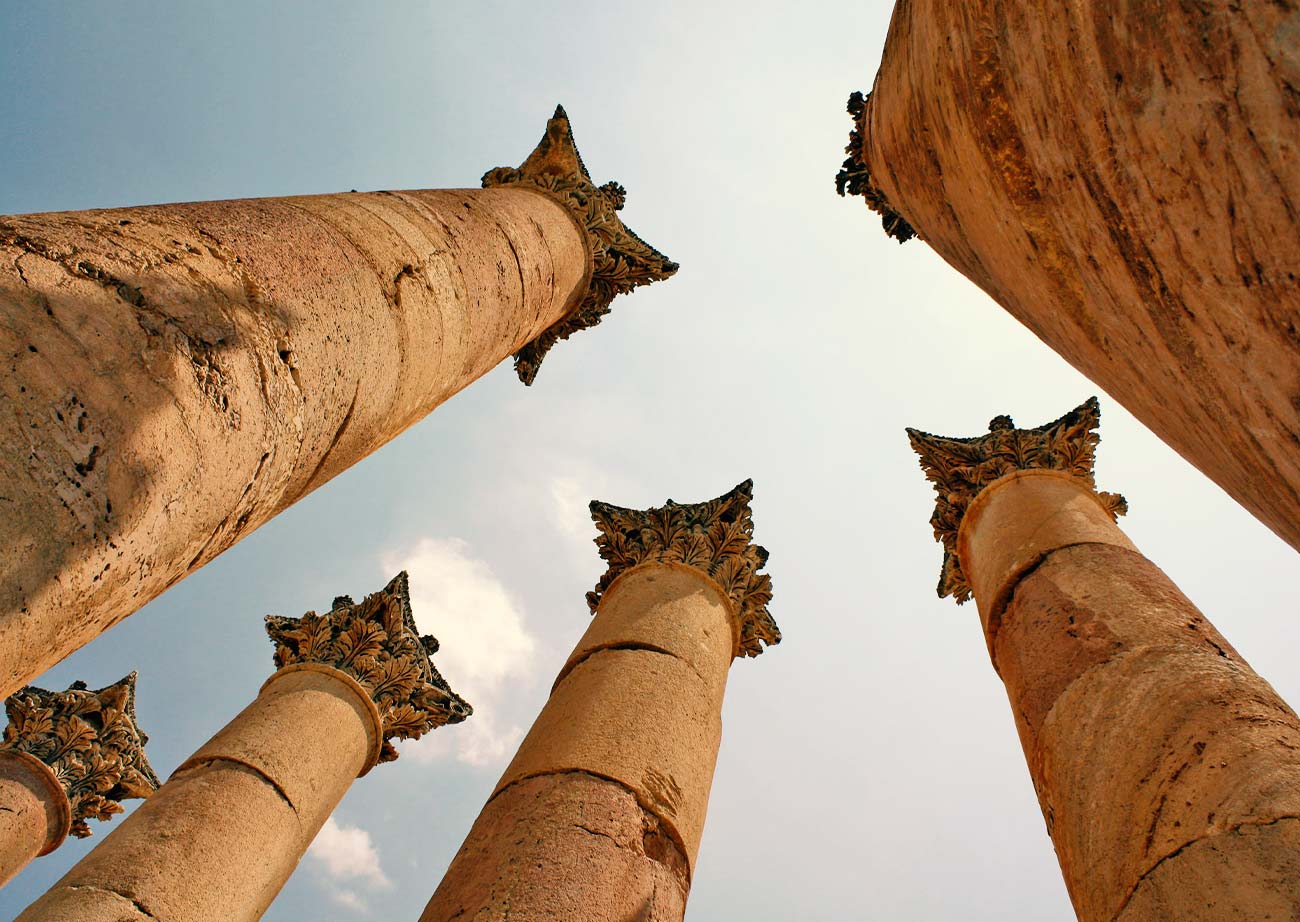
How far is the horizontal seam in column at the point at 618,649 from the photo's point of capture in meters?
8.34

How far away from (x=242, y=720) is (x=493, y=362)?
4.99m

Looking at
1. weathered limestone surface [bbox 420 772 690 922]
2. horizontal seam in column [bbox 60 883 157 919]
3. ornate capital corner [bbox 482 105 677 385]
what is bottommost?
horizontal seam in column [bbox 60 883 157 919]

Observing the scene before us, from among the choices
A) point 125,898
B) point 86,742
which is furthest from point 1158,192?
point 86,742

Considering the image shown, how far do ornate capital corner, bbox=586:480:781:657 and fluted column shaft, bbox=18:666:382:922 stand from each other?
3.39m

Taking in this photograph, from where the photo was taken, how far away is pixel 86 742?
12766 mm

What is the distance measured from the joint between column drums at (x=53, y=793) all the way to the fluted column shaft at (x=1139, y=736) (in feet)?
40.1

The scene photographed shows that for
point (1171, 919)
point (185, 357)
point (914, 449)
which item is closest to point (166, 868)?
point (185, 357)

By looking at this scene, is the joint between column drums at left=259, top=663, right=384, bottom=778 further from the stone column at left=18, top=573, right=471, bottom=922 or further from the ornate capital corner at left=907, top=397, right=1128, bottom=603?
the ornate capital corner at left=907, top=397, right=1128, bottom=603

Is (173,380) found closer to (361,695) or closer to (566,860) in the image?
(566,860)

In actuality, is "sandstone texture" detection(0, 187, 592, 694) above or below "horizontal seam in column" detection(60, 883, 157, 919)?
above

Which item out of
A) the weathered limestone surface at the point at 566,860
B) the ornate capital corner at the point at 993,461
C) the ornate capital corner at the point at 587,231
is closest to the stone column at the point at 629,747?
the weathered limestone surface at the point at 566,860

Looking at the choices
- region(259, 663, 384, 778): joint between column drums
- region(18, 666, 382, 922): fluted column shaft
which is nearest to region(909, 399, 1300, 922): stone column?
region(18, 666, 382, 922): fluted column shaft

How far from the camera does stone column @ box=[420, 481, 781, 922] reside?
5.43 m

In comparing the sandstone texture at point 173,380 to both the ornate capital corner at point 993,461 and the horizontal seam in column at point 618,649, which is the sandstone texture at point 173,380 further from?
the ornate capital corner at point 993,461
